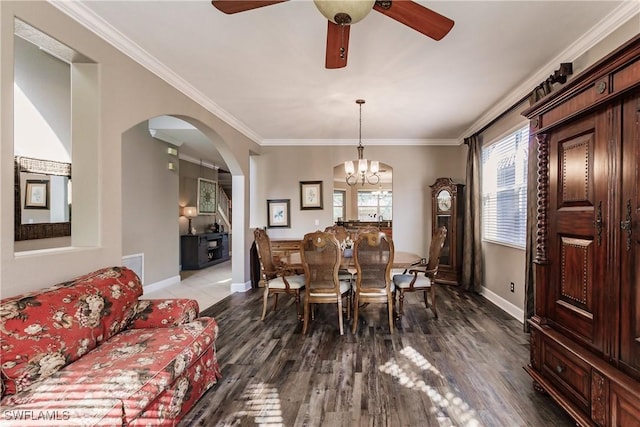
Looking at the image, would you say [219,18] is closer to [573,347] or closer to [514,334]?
[573,347]

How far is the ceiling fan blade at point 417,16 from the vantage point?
1.60m

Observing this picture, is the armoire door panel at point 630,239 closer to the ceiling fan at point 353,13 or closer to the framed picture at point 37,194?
the ceiling fan at point 353,13

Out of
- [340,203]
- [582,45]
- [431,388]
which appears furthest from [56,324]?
[340,203]

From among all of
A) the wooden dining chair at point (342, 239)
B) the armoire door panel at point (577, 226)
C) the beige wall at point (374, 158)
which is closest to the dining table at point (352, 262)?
the wooden dining chair at point (342, 239)

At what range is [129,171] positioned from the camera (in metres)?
4.63

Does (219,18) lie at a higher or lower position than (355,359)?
higher

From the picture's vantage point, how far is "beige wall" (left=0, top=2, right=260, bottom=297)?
171 cm

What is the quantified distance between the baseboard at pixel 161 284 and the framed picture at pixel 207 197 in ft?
7.30

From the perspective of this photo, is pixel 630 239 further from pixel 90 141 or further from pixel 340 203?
pixel 340 203

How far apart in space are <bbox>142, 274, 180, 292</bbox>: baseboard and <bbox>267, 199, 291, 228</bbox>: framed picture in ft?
6.58

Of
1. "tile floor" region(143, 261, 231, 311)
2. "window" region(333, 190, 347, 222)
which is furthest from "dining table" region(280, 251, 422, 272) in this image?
"window" region(333, 190, 347, 222)

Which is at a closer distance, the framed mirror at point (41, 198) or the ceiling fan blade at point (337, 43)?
the ceiling fan blade at point (337, 43)

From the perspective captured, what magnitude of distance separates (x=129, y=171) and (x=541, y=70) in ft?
17.7

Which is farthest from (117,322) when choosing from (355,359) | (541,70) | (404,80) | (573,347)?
(541,70)
